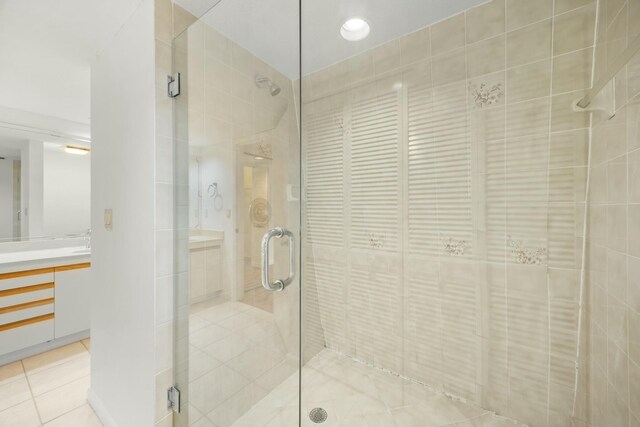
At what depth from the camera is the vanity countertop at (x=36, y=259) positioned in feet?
7.00

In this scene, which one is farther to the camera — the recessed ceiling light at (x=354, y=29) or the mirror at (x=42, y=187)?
the mirror at (x=42, y=187)

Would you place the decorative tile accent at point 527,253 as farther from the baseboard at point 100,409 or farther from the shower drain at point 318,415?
the baseboard at point 100,409

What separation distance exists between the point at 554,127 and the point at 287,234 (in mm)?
1160

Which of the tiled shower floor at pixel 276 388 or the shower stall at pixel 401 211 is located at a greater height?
the shower stall at pixel 401 211

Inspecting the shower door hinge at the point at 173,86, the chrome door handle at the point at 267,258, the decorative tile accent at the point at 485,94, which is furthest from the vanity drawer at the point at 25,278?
the decorative tile accent at the point at 485,94

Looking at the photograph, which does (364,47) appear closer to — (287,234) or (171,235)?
(287,234)

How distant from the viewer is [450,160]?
46.8 inches

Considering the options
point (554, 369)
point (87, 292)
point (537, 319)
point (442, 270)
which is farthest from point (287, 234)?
point (87, 292)

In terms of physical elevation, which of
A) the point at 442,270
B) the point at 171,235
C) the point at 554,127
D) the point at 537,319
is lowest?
the point at 537,319

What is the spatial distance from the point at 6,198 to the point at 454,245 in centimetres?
400

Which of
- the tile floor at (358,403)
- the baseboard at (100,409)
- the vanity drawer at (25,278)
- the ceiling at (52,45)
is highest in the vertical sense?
the ceiling at (52,45)

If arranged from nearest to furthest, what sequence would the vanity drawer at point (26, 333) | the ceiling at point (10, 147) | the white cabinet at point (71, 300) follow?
the vanity drawer at point (26, 333) < the white cabinet at point (71, 300) < the ceiling at point (10, 147)

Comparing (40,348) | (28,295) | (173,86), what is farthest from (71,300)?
(173,86)

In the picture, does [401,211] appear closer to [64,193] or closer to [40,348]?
[40,348]
